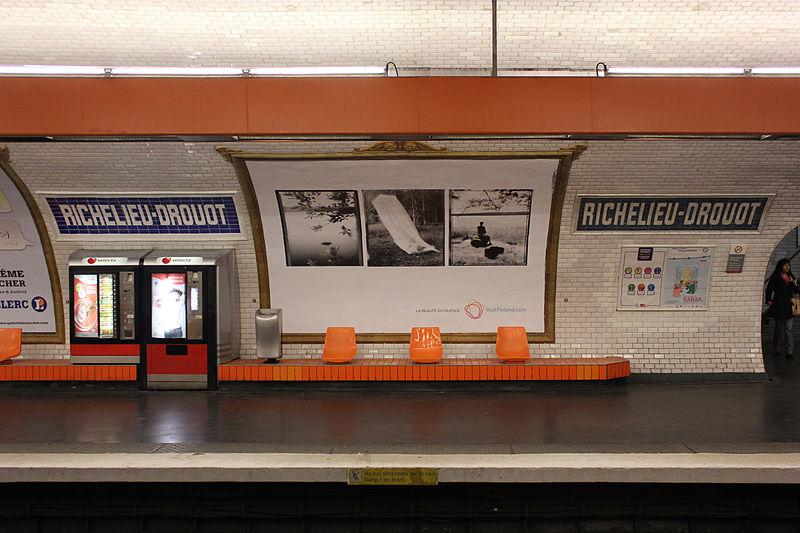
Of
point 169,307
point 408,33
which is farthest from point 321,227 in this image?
point 408,33

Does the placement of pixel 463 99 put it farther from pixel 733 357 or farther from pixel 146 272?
pixel 733 357

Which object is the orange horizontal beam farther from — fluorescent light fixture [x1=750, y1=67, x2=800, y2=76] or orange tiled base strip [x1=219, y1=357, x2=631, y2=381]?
orange tiled base strip [x1=219, y1=357, x2=631, y2=381]

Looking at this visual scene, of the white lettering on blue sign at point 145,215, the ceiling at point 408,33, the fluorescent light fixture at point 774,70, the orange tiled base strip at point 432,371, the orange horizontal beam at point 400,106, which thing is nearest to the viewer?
the orange horizontal beam at point 400,106

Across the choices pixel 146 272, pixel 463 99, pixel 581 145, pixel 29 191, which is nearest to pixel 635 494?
pixel 463 99

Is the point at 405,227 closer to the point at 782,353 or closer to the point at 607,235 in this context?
the point at 607,235

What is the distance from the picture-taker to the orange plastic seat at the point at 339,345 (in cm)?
797

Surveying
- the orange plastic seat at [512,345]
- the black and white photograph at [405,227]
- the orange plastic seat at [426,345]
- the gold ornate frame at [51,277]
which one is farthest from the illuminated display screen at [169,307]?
the orange plastic seat at [512,345]

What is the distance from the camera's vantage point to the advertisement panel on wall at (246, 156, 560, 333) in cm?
771

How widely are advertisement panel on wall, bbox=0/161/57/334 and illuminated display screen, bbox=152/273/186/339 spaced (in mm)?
1727

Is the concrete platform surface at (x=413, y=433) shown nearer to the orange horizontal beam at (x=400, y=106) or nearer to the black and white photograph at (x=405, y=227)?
the black and white photograph at (x=405, y=227)

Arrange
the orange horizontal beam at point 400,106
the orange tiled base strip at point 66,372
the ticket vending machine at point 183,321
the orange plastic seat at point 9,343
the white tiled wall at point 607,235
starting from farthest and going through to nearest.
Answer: the orange plastic seat at point 9,343 < the orange tiled base strip at point 66,372 < the ticket vending machine at point 183,321 < the white tiled wall at point 607,235 < the orange horizontal beam at point 400,106

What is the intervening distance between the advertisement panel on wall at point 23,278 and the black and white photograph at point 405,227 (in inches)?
177

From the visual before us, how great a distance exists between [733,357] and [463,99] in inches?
216

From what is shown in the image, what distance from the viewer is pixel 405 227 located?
8039 mm
